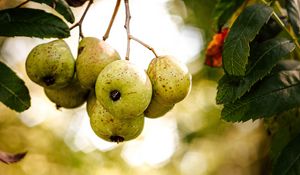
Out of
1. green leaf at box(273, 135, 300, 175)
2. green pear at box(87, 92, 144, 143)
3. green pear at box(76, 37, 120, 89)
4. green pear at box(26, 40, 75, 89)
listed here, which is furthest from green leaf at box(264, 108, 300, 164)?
green pear at box(26, 40, 75, 89)

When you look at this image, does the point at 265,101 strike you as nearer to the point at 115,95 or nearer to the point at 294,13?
the point at 294,13

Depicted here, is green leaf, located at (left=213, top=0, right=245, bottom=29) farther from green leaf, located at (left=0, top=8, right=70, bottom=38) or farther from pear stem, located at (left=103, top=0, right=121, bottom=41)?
green leaf, located at (left=0, top=8, right=70, bottom=38)

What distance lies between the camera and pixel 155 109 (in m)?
1.90

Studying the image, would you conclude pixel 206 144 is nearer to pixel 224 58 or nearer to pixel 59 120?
pixel 59 120

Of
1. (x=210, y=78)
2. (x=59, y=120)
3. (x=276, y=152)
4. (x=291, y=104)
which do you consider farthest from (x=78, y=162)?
(x=291, y=104)

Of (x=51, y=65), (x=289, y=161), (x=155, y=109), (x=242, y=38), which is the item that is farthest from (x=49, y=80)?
(x=289, y=161)

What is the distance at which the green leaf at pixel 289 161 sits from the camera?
5.94 ft

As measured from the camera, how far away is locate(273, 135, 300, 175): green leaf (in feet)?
5.94

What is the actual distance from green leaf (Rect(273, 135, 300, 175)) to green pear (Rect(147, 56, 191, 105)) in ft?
1.54

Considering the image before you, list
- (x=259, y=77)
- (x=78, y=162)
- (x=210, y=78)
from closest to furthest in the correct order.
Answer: (x=259, y=77) → (x=210, y=78) → (x=78, y=162)

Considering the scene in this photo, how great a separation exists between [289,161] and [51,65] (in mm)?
1038

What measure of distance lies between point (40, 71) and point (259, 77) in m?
0.88

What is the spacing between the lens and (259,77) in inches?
71.0

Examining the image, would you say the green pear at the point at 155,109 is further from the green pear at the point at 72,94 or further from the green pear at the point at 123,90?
the green pear at the point at 72,94
